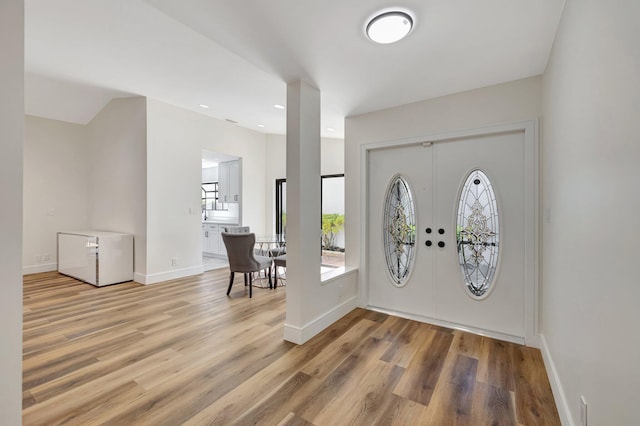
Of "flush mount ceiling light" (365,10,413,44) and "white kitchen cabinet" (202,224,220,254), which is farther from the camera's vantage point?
"white kitchen cabinet" (202,224,220,254)

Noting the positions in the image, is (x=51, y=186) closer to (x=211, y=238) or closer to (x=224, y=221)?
(x=211, y=238)

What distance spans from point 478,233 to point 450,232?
0.85ft

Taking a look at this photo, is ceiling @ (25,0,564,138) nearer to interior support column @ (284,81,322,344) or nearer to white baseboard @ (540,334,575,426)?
interior support column @ (284,81,322,344)

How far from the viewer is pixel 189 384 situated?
2.04m

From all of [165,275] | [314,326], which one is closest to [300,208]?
[314,326]

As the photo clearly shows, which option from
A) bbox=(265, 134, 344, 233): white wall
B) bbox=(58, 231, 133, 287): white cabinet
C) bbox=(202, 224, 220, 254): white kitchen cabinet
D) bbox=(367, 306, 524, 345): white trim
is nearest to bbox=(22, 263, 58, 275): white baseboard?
bbox=(58, 231, 133, 287): white cabinet

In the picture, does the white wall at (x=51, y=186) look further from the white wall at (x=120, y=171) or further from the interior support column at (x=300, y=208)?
the interior support column at (x=300, y=208)

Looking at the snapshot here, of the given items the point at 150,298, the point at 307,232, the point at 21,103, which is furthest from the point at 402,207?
the point at 150,298

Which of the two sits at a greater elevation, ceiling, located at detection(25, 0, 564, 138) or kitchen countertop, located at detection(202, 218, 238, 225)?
ceiling, located at detection(25, 0, 564, 138)

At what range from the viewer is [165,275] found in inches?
187

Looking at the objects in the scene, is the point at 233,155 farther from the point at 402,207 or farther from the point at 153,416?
the point at 153,416

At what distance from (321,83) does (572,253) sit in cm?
236

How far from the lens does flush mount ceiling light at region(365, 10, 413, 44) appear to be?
1.83 meters

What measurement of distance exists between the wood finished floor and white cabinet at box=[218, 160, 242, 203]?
3.32 metres
